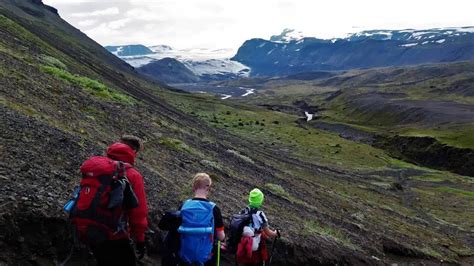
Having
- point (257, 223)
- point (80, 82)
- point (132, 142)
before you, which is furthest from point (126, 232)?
point (80, 82)

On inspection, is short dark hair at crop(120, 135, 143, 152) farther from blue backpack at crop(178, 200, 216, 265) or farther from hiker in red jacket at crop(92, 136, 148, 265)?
blue backpack at crop(178, 200, 216, 265)

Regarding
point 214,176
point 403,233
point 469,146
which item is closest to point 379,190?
point 403,233

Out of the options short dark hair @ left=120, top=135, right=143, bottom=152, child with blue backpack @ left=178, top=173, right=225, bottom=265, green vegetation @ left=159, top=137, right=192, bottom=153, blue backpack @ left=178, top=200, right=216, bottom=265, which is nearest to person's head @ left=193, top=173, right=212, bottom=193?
child with blue backpack @ left=178, top=173, right=225, bottom=265

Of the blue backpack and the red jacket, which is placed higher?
the red jacket

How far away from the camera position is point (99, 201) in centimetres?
909

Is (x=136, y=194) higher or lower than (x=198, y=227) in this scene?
higher

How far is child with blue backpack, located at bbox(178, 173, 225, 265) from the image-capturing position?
10.3 metres

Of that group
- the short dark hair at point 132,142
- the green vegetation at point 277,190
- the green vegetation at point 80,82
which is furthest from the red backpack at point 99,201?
the green vegetation at point 80,82

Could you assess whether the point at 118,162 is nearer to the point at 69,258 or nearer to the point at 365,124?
the point at 69,258

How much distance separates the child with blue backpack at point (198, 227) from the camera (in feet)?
33.8

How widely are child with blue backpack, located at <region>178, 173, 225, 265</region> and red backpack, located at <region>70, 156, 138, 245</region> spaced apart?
161 centimetres

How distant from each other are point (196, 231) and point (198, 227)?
0.10 m

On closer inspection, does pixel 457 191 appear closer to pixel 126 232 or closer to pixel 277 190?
pixel 277 190

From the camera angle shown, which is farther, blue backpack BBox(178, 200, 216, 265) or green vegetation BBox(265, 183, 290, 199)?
green vegetation BBox(265, 183, 290, 199)
